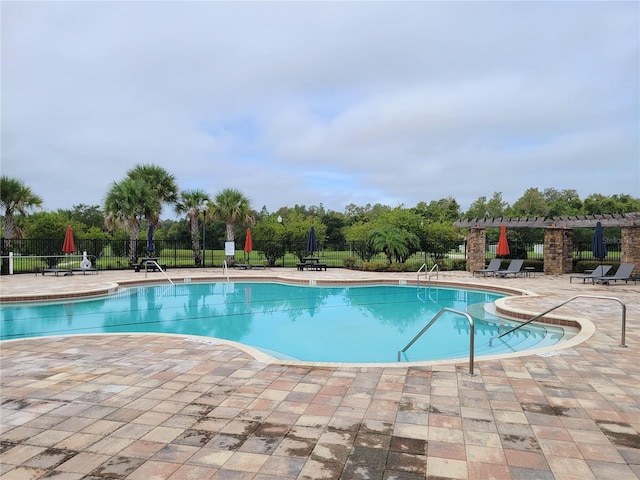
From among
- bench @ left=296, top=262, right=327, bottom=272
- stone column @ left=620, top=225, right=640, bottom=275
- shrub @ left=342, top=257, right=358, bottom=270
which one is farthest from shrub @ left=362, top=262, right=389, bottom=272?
stone column @ left=620, top=225, right=640, bottom=275

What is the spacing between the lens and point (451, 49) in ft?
49.0

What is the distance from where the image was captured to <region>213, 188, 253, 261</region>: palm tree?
70.6ft

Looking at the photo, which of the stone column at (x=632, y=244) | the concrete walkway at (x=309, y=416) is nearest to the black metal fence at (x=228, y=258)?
the stone column at (x=632, y=244)

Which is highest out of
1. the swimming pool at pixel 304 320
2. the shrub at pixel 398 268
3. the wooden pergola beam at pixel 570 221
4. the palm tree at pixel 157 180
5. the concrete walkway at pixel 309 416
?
the palm tree at pixel 157 180

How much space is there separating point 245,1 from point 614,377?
12.6 metres

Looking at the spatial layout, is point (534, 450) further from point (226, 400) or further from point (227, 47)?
point (227, 47)

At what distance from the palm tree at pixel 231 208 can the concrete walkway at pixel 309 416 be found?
16019 mm

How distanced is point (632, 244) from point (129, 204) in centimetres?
2047

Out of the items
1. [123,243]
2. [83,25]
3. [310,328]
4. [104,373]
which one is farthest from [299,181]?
[104,373]

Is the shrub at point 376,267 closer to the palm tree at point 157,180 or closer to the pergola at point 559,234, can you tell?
the pergola at point 559,234

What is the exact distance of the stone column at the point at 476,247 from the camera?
18.5m

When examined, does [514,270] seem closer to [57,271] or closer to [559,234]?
[559,234]

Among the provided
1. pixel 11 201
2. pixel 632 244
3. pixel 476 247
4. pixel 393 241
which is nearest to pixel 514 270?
pixel 476 247

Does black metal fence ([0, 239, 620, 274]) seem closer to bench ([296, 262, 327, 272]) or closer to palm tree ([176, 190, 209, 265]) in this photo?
palm tree ([176, 190, 209, 265])
